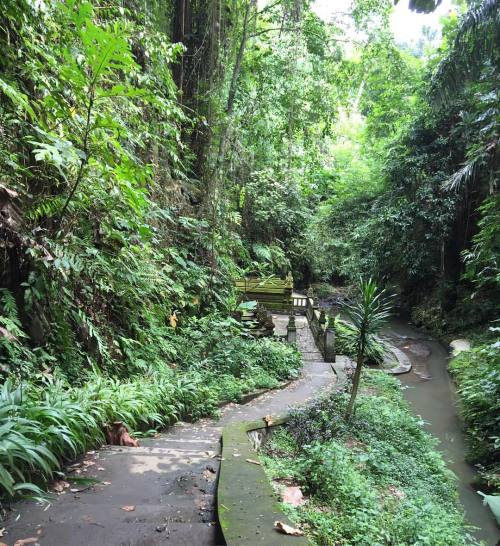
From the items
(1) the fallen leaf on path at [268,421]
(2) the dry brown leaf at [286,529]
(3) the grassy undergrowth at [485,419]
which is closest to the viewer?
(2) the dry brown leaf at [286,529]

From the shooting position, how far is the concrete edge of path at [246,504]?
7.37 feet

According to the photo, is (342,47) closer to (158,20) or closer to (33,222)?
(158,20)

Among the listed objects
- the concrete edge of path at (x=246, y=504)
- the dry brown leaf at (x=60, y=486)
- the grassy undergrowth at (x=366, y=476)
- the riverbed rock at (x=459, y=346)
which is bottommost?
the grassy undergrowth at (x=366, y=476)

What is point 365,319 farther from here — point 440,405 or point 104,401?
point 440,405

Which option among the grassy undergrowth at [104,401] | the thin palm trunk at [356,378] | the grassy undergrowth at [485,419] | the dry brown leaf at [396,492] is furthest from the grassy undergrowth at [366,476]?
the grassy undergrowth at [104,401]

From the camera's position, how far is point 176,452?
3.45 meters

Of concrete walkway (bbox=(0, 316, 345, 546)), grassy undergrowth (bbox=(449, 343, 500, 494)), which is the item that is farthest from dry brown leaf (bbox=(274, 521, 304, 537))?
grassy undergrowth (bbox=(449, 343, 500, 494))

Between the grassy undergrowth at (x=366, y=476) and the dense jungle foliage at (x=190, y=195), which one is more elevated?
the dense jungle foliage at (x=190, y=195)

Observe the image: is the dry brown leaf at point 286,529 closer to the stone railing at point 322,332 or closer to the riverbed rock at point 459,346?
the stone railing at point 322,332

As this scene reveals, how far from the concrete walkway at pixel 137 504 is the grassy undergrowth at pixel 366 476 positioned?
2.74 feet

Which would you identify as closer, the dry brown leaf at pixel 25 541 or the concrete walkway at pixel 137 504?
the dry brown leaf at pixel 25 541

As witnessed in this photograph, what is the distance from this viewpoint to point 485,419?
732 centimetres

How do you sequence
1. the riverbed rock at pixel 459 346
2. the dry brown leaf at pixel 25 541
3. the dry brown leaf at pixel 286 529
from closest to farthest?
the dry brown leaf at pixel 25 541, the dry brown leaf at pixel 286 529, the riverbed rock at pixel 459 346

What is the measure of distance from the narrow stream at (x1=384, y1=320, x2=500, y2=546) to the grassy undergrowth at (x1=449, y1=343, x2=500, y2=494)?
210 mm
